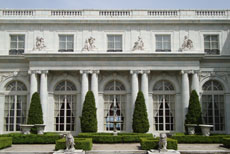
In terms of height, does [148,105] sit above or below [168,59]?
below

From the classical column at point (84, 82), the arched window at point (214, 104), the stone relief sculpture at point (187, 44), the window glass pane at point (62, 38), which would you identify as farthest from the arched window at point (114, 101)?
the arched window at point (214, 104)

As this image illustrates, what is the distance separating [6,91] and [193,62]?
61.7 ft

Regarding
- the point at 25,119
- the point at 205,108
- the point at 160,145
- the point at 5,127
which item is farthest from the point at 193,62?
the point at 5,127

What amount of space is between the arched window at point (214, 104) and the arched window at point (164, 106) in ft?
10.7

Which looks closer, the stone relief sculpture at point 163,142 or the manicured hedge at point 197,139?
the stone relief sculpture at point 163,142

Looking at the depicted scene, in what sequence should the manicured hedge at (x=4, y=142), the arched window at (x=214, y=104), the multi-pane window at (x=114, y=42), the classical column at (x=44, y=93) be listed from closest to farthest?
the manicured hedge at (x=4, y=142) → the classical column at (x=44, y=93) → the arched window at (x=214, y=104) → the multi-pane window at (x=114, y=42)

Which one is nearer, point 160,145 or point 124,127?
point 160,145

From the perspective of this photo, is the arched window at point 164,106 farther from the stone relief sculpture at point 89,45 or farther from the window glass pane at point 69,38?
the window glass pane at point 69,38

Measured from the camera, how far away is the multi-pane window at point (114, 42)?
1326 inches

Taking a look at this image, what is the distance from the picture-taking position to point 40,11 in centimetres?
3378

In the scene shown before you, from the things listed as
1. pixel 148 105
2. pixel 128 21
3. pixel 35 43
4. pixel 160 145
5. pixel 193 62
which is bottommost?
pixel 160 145

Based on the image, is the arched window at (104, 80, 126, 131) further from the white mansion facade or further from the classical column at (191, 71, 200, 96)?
the classical column at (191, 71, 200, 96)

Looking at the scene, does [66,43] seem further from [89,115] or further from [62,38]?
[89,115]

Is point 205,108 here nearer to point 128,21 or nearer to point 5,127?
point 128,21
